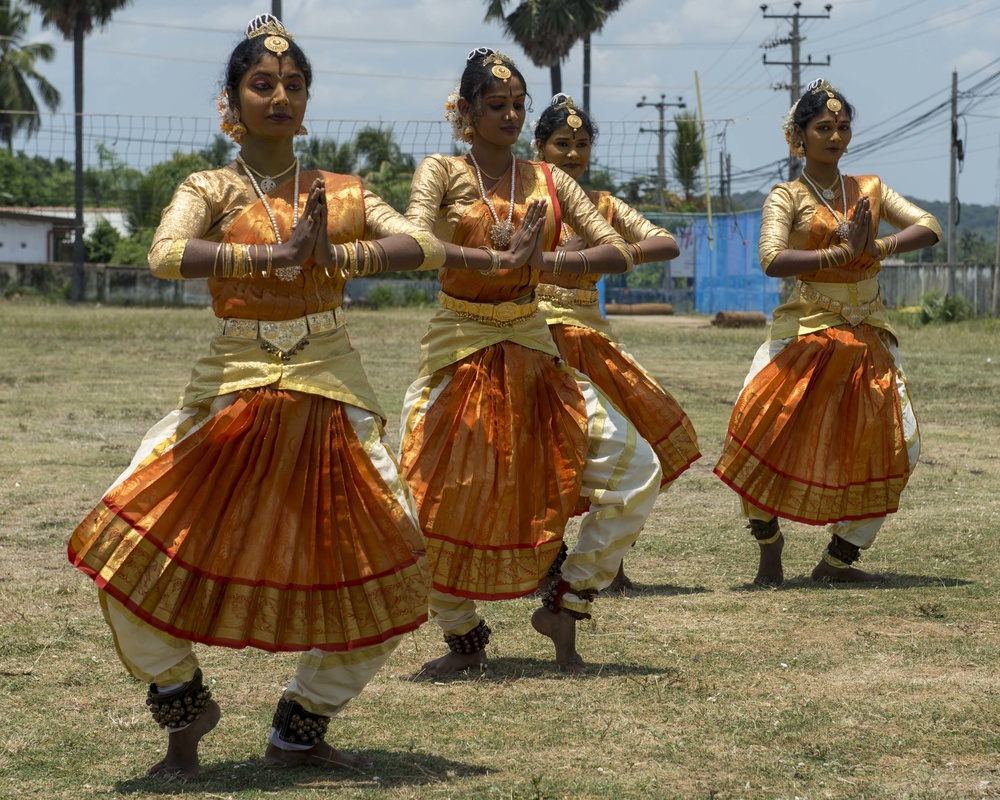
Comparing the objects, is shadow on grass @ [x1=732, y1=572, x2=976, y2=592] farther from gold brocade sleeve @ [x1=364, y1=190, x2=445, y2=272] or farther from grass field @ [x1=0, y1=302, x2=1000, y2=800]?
gold brocade sleeve @ [x1=364, y1=190, x2=445, y2=272]

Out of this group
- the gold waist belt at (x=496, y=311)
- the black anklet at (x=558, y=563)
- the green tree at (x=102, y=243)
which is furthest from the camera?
the green tree at (x=102, y=243)

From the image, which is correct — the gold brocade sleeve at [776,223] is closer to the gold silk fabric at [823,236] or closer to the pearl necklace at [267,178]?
the gold silk fabric at [823,236]

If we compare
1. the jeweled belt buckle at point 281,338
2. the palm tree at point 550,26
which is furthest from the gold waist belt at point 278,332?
the palm tree at point 550,26

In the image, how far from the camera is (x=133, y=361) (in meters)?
20.3

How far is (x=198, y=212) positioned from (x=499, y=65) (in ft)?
5.91

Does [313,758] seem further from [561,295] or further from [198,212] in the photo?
[561,295]

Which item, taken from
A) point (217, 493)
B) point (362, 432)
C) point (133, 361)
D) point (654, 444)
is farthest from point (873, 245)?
point (133, 361)

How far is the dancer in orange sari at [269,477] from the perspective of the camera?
420cm

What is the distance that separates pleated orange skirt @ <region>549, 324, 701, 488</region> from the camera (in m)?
7.31

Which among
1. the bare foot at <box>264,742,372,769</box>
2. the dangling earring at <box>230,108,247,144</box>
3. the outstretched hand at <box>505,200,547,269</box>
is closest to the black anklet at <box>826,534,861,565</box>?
the outstretched hand at <box>505,200,547,269</box>

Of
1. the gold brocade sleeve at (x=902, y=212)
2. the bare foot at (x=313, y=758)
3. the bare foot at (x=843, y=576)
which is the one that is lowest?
the bare foot at (x=313, y=758)

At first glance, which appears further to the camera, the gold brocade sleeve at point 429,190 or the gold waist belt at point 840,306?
the gold waist belt at point 840,306

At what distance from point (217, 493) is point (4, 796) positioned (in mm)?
1021

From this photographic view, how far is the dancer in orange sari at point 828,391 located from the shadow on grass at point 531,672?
1.89 meters
